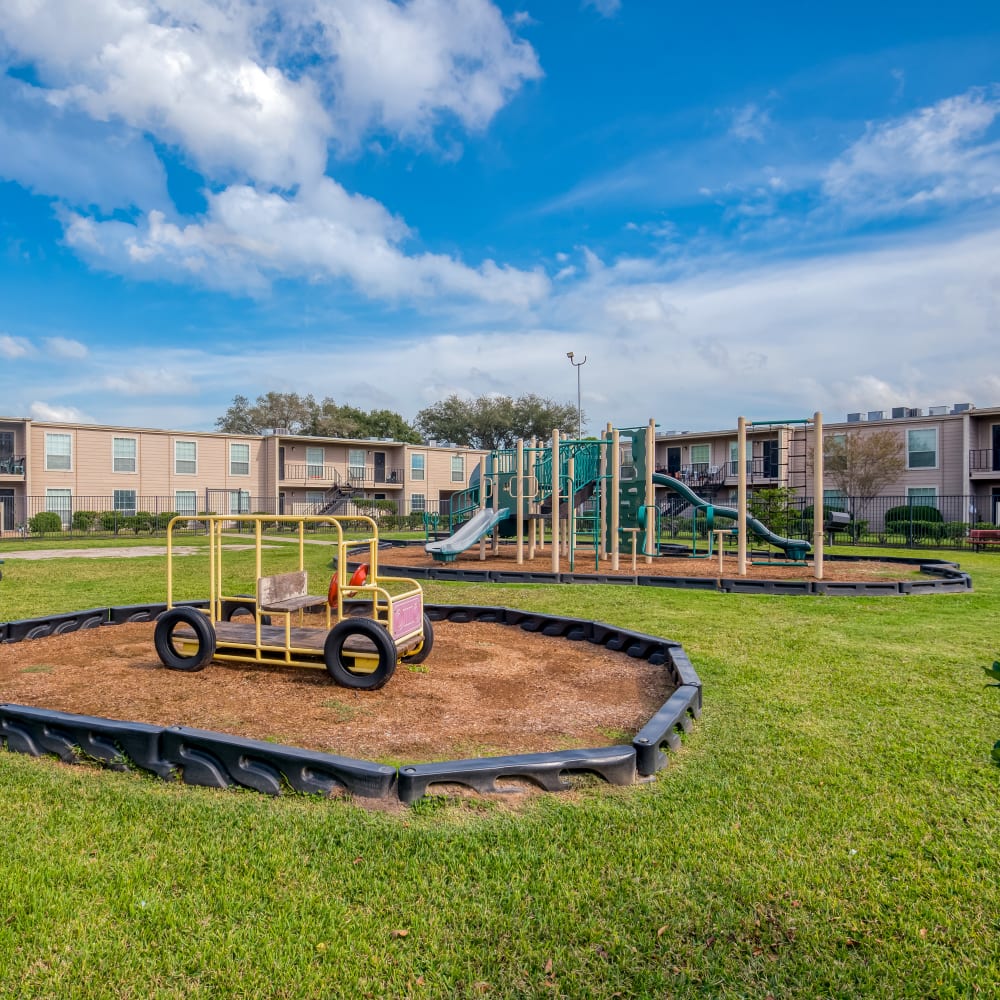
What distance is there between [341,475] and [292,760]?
47868 mm

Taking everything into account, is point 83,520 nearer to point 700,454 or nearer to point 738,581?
point 738,581

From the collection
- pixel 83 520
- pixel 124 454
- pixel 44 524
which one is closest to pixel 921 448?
pixel 83 520

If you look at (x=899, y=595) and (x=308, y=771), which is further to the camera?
(x=899, y=595)

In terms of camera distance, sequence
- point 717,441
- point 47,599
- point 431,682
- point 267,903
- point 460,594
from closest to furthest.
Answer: point 267,903
point 431,682
point 47,599
point 460,594
point 717,441

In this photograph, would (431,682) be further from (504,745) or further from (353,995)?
(353,995)

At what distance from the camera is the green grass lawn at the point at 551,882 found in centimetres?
252

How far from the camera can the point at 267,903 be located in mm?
2900

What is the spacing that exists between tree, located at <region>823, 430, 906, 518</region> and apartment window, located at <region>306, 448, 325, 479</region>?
3246cm

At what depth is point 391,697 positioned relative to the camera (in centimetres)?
599

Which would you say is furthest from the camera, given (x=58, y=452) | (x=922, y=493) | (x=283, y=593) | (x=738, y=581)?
(x=58, y=452)

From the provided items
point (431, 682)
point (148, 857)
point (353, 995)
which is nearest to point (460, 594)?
point (431, 682)

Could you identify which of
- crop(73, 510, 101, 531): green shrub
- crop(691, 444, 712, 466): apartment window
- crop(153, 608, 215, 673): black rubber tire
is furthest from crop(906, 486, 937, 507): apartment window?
crop(73, 510, 101, 531): green shrub

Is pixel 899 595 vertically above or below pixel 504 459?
below

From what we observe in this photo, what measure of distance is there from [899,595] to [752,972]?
38.2ft
